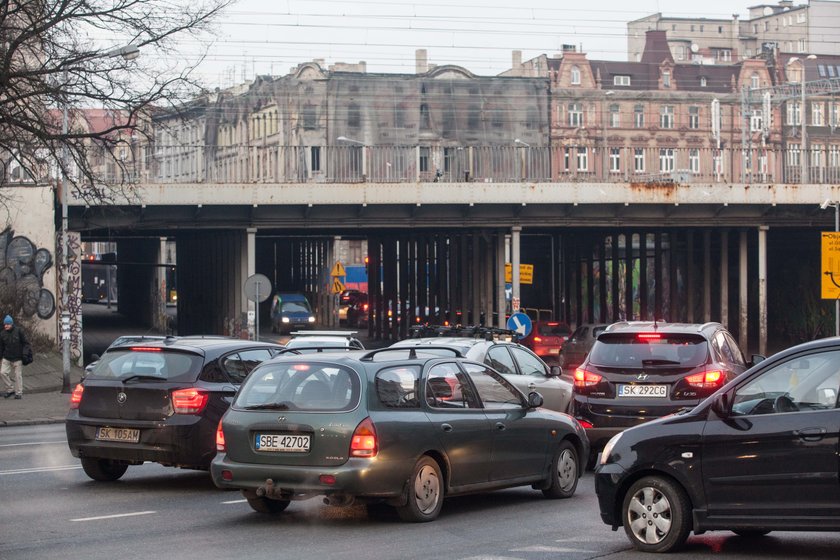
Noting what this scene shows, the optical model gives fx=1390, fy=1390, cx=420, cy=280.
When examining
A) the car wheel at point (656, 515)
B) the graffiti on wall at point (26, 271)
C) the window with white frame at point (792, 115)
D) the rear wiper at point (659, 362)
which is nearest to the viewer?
the car wheel at point (656, 515)

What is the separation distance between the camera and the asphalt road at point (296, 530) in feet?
32.9

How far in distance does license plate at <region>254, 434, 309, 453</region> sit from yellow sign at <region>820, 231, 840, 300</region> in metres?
27.7

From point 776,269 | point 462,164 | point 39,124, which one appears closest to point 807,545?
point 39,124

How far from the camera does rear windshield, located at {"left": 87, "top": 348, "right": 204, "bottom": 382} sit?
45.3 feet

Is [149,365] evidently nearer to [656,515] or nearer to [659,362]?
[659,362]

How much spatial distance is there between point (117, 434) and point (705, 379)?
19.9 feet

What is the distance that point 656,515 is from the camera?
9977 mm

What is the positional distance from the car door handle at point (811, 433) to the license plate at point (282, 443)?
392 centimetres

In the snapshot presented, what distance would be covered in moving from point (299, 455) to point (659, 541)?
9.75ft

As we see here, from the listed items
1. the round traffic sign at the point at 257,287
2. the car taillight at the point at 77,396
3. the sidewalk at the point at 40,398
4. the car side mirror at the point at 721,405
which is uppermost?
the round traffic sign at the point at 257,287

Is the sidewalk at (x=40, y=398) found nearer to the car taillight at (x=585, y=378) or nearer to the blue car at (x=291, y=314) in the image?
the car taillight at (x=585, y=378)

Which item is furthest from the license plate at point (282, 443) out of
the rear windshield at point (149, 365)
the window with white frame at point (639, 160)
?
the window with white frame at point (639, 160)

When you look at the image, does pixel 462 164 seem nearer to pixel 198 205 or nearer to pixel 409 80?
pixel 409 80

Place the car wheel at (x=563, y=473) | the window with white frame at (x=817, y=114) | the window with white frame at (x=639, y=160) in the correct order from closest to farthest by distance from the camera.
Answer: the car wheel at (x=563, y=473), the window with white frame at (x=639, y=160), the window with white frame at (x=817, y=114)
